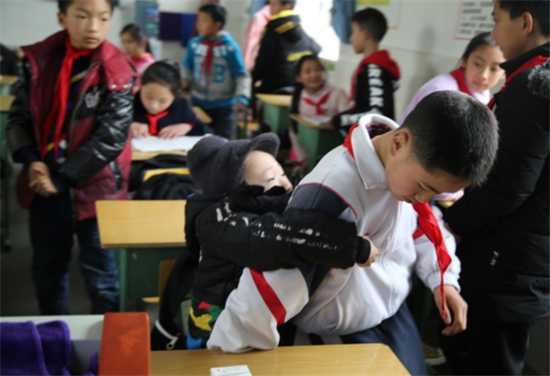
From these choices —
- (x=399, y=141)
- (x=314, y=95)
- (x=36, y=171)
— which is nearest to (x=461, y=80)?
(x=399, y=141)

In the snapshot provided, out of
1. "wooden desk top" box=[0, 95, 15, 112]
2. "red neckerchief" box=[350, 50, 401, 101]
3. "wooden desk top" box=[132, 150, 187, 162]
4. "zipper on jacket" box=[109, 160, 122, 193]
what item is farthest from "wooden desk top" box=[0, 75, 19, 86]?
"red neckerchief" box=[350, 50, 401, 101]

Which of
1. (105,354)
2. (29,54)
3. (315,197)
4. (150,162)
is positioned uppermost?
(29,54)

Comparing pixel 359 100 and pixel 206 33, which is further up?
pixel 206 33

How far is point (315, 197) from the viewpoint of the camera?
0.95 meters

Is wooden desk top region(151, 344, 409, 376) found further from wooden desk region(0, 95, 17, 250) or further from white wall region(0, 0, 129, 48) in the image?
white wall region(0, 0, 129, 48)

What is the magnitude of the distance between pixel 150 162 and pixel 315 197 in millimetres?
1550

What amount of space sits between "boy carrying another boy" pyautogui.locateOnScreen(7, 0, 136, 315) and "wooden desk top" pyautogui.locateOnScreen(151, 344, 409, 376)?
991 millimetres

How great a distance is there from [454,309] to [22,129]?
1514mm

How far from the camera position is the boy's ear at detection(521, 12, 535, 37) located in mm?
1381

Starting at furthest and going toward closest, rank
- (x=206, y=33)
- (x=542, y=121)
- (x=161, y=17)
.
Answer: (x=161, y=17), (x=206, y=33), (x=542, y=121)

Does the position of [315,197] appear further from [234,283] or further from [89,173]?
[89,173]

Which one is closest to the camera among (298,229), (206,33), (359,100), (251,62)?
(298,229)

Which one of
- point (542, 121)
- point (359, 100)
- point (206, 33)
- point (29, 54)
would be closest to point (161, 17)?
point (206, 33)

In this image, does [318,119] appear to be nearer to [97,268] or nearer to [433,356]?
[433,356]
